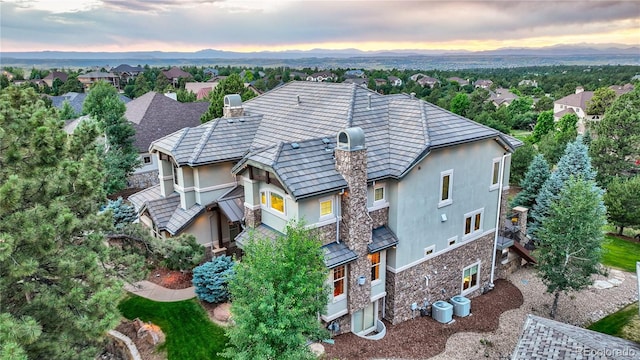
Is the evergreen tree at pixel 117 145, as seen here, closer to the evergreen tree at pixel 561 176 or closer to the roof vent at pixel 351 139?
the roof vent at pixel 351 139

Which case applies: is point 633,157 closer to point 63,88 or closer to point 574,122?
point 574,122

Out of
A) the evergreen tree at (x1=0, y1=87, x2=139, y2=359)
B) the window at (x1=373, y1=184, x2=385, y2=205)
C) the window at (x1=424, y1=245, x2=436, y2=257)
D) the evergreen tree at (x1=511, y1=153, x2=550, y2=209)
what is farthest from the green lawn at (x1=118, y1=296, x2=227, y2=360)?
the evergreen tree at (x1=511, y1=153, x2=550, y2=209)

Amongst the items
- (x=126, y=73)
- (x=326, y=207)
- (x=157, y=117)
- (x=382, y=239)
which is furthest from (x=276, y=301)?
(x=126, y=73)

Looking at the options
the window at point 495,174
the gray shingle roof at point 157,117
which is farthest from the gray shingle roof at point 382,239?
the gray shingle roof at point 157,117

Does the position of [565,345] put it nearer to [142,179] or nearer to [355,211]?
[355,211]

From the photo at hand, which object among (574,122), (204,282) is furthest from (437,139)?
(574,122)

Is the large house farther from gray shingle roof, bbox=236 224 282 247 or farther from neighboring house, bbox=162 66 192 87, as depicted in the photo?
neighboring house, bbox=162 66 192 87
